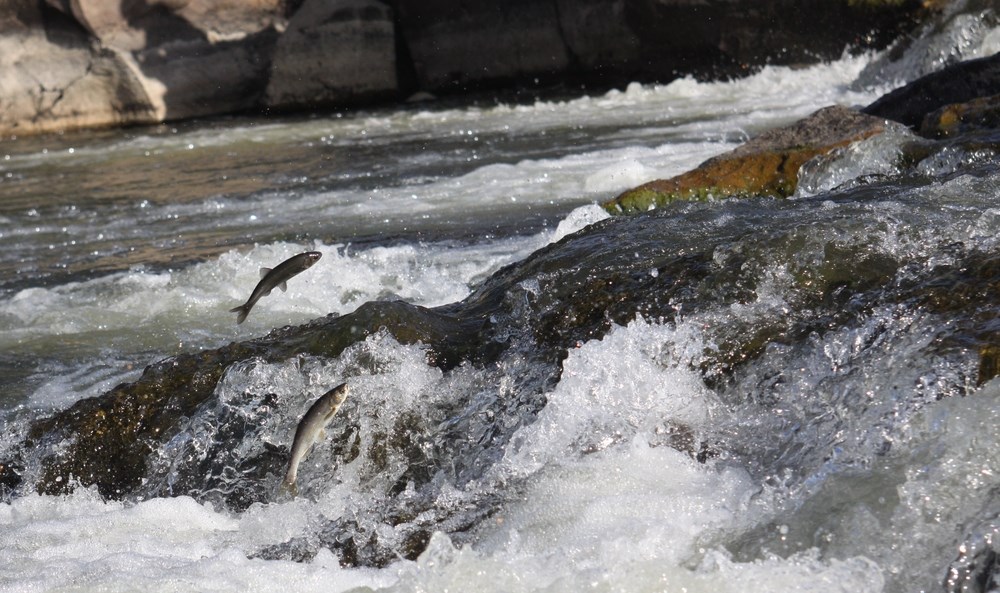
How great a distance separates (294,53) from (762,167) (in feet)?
40.4

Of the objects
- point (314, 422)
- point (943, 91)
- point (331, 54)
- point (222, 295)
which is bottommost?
point (331, 54)

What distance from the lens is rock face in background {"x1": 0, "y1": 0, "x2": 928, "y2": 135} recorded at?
17172 mm

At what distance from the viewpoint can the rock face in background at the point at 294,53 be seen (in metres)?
17.2

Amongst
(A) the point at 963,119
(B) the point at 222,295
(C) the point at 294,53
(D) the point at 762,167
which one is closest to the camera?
(A) the point at 963,119

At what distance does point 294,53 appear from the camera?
1809cm

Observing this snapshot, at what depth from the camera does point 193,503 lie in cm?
418

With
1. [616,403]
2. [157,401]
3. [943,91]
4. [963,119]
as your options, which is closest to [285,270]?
[157,401]

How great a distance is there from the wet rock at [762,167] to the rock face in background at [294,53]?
9324mm

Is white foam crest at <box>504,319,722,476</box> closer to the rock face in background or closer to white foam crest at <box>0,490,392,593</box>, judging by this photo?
white foam crest at <box>0,490,392,593</box>

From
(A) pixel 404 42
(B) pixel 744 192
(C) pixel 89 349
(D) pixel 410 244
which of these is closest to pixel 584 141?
(D) pixel 410 244

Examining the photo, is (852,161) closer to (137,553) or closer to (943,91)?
(943,91)

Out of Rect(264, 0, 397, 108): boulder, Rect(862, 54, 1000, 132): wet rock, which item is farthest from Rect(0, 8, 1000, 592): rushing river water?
Rect(264, 0, 397, 108): boulder

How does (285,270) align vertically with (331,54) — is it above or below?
above

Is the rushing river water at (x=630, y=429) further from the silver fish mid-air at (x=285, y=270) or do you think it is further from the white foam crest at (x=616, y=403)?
the silver fish mid-air at (x=285, y=270)
